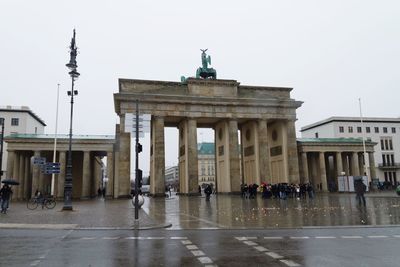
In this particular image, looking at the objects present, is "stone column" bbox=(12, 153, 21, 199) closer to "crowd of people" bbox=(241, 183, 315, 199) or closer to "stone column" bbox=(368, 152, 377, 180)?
"crowd of people" bbox=(241, 183, 315, 199)

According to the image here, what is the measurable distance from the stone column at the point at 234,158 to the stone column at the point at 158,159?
392 inches

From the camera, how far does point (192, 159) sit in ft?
170

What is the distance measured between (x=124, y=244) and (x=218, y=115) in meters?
43.1

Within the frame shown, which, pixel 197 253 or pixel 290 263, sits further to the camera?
pixel 197 253

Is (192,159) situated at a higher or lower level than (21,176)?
higher

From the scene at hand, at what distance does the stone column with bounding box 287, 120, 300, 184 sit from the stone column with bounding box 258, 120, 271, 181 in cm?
353

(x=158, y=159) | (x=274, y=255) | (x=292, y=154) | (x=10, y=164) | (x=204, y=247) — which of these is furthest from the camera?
(x=292, y=154)

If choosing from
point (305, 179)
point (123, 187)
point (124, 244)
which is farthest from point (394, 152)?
point (124, 244)

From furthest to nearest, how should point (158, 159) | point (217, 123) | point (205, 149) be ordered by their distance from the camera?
point (205, 149) < point (217, 123) < point (158, 159)

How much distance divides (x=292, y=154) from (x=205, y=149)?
85301mm

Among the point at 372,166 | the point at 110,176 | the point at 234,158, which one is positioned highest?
the point at 234,158

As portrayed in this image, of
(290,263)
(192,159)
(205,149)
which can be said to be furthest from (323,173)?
(205,149)

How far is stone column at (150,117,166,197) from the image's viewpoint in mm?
50312

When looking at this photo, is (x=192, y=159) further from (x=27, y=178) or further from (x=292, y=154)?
(x=27, y=178)
